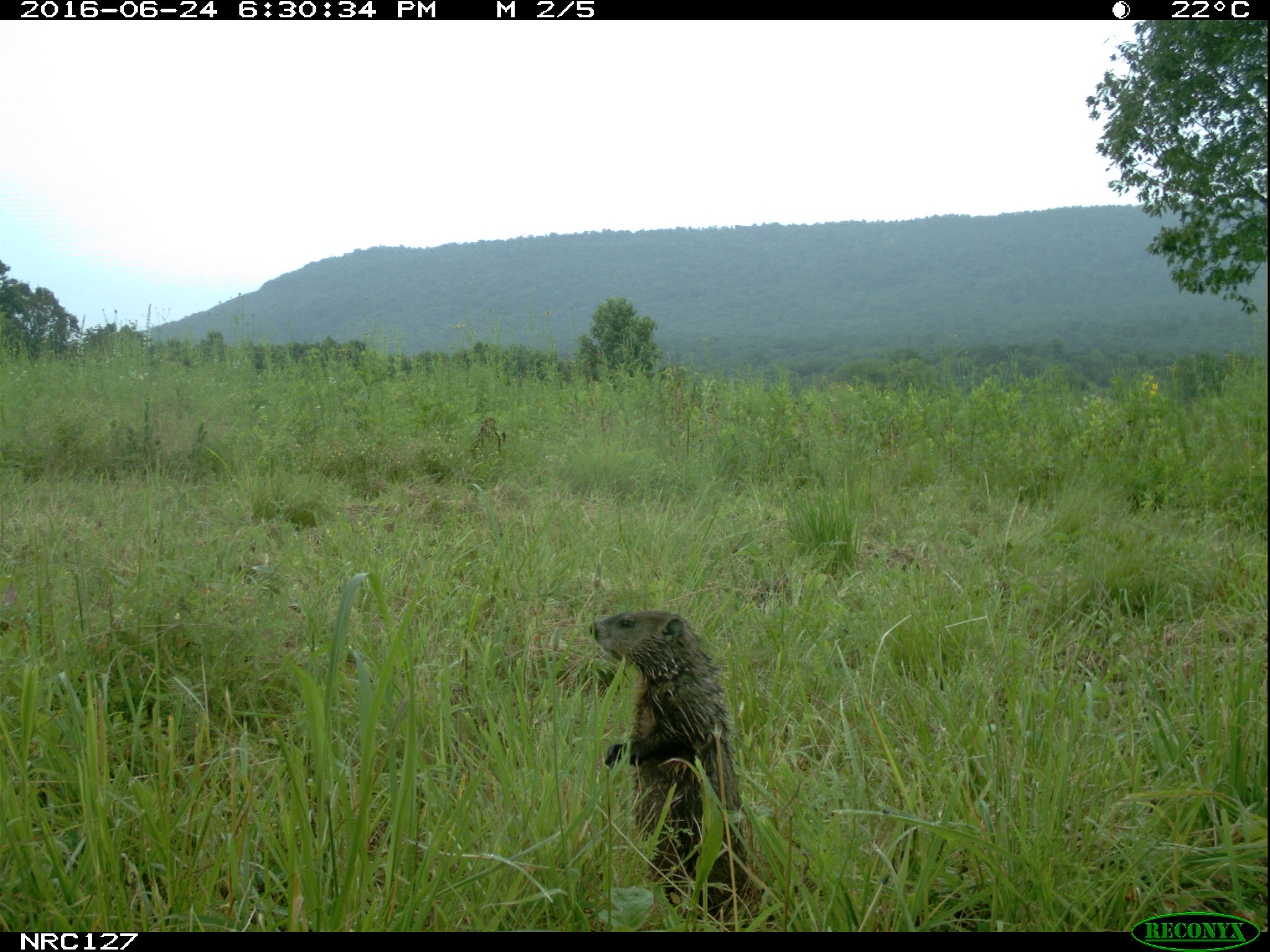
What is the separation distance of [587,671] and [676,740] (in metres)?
0.97

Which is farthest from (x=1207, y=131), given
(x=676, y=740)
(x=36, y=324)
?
(x=36, y=324)

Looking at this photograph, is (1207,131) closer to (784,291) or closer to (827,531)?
(827,531)

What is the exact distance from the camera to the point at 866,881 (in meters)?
1.15

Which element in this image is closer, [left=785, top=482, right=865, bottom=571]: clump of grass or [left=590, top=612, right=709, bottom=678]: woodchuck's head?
[left=590, top=612, right=709, bottom=678]: woodchuck's head

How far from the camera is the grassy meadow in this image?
3.79 feet

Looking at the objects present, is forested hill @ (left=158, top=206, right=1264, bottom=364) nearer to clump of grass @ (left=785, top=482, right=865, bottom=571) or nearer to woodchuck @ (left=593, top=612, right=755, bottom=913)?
woodchuck @ (left=593, top=612, right=755, bottom=913)

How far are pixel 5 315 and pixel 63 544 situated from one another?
7.01 meters

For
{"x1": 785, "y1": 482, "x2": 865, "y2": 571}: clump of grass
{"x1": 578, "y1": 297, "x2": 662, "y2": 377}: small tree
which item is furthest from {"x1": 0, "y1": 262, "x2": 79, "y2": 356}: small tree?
{"x1": 785, "y1": 482, "x2": 865, "y2": 571}: clump of grass

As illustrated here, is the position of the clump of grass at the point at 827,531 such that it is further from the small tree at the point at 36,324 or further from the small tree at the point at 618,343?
A: the small tree at the point at 36,324

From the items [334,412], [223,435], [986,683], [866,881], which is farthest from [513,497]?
[866,881]
